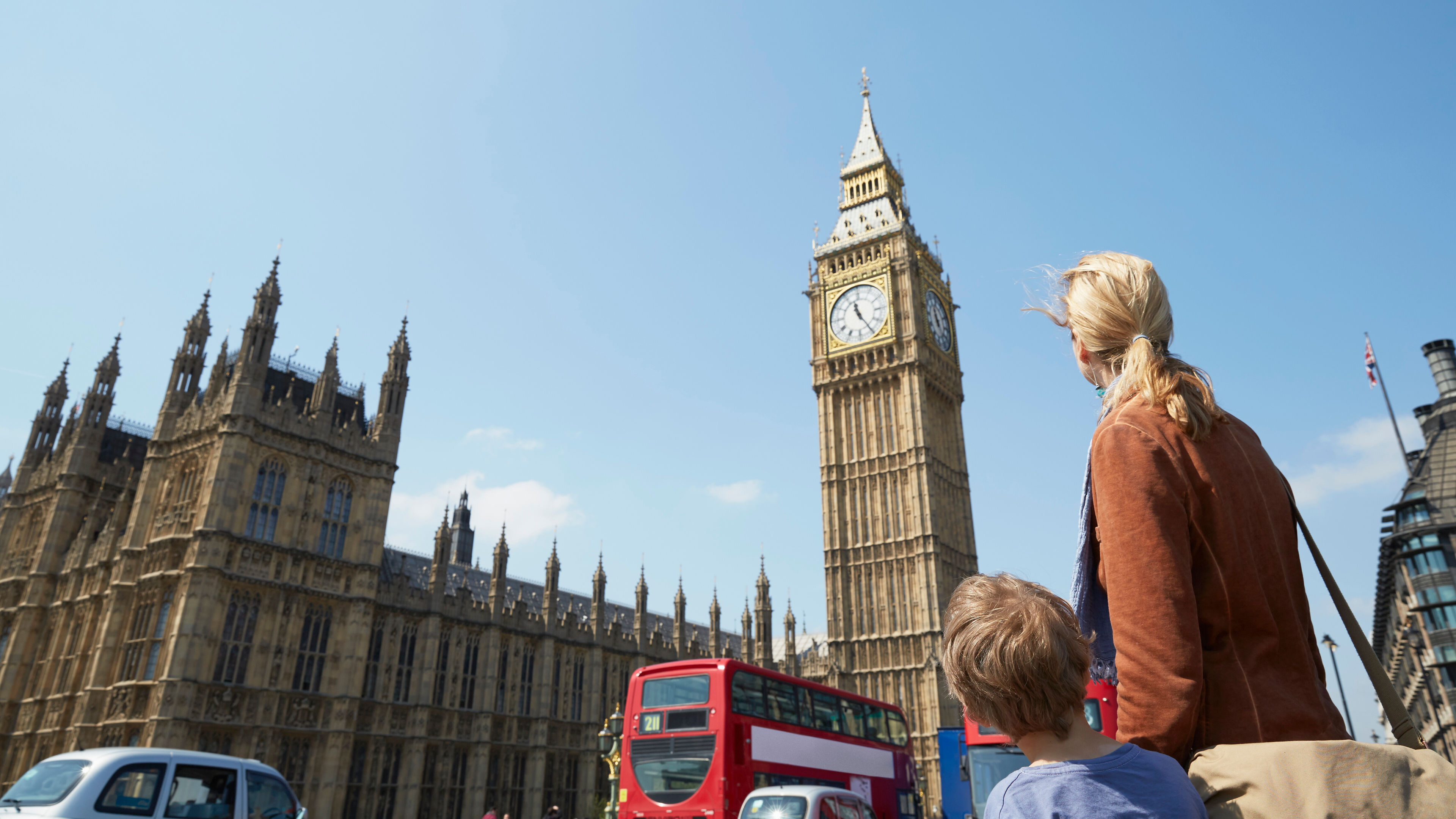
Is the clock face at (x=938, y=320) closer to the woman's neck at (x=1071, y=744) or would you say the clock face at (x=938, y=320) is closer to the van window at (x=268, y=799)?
the van window at (x=268, y=799)

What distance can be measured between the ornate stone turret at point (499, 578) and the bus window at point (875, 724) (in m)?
19.0

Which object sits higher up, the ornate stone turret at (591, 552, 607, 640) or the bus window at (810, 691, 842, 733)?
the ornate stone turret at (591, 552, 607, 640)

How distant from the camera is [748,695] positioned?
1680 centimetres

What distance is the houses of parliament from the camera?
88.2ft

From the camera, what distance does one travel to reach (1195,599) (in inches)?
84.6

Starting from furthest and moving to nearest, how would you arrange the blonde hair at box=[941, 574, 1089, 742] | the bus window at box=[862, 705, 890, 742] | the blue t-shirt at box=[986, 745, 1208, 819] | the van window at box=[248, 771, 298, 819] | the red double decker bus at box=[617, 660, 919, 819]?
the bus window at box=[862, 705, 890, 742], the red double decker bus at box=[617, 660, 919, 819], the van window at box=[248, 771, 298, 819], the blonde hair at box=[941, 574, 1089, 742], the blue t-shirt at box=[986, 745, 1208, 819]

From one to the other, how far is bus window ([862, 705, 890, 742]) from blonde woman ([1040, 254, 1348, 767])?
21.0 metres

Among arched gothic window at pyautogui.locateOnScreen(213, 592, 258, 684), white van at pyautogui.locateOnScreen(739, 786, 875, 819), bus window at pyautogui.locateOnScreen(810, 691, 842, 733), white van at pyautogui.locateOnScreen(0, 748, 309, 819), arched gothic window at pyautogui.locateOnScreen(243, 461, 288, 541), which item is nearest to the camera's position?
white van at pyautogui.locateOnScreen(0, 748, 309, 819)

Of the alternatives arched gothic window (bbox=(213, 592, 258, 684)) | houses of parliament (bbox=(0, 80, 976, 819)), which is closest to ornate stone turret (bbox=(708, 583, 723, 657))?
houses of parliament (bbox=(0, 80, 976, 819))

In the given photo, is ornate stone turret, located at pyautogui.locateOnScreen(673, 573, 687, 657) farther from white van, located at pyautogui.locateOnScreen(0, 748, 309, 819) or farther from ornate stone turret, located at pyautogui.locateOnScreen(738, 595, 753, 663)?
white van, located at pyautogui.locateOnScreen(0, 748, 309, 819)

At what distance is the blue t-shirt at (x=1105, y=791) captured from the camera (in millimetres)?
1910

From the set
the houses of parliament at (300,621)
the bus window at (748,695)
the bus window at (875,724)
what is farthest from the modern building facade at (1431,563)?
the bus window at (748,695)

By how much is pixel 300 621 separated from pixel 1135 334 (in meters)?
31.4

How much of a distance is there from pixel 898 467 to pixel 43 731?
4048 centimetres
